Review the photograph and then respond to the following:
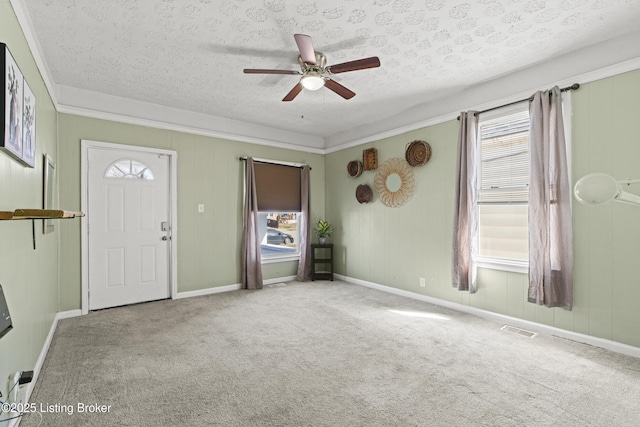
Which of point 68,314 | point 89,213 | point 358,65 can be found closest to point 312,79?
point 358,65

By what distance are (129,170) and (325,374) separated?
11.7ft

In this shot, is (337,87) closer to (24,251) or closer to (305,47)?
(305,47)

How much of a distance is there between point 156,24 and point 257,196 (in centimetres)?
301

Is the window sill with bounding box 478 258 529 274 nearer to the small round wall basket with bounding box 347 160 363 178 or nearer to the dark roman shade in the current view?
the small round wall basket with bounding box 347 160 363 178

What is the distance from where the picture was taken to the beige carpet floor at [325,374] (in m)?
1.93

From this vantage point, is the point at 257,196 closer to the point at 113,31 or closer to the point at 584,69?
the point at 113,31

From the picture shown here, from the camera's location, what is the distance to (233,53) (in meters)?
2.99

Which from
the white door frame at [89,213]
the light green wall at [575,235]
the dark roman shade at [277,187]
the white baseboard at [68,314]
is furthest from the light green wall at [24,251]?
the light green wall at [575,235]

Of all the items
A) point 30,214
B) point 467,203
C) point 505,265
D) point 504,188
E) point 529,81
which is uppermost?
point 529,81

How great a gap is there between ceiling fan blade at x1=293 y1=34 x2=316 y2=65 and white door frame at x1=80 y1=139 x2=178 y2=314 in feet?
8.95

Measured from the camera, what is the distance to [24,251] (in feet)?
6.88

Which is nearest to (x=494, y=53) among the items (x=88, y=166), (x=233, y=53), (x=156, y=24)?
(x=233, y=53)

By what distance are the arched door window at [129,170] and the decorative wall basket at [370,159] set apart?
3.12 metres

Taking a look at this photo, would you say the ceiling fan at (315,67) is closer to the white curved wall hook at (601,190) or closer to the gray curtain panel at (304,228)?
the white curved wall hook at (601,190)
